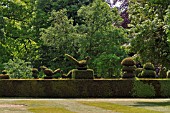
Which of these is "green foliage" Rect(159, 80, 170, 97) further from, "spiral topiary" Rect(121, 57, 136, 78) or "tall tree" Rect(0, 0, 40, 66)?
"tall tree" Rect(0, 0, 40, 66)

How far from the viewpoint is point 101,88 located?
99.1 ft

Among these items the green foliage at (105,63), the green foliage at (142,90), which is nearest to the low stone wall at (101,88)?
the green foliage at (142,90)

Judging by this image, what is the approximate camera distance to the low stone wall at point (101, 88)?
3008 centimetres

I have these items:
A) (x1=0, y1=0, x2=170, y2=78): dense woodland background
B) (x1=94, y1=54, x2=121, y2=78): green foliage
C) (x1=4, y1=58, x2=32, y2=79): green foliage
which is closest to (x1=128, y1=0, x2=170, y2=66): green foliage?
(x1=0, y1=0, x2=170, y2=78): dense woodland background

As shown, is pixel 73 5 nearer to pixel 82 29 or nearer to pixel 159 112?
pixel 82 29

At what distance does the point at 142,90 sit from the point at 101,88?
10.4ft

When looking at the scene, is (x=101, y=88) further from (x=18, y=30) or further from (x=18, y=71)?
(x=18, y=30)

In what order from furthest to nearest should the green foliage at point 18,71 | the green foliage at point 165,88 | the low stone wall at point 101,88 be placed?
the green foliage at point 18,71 → the low stone wall at point 101,88 → the green foliage at point 165,88

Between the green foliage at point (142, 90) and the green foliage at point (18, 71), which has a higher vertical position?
the green foliage at point (18, 71)

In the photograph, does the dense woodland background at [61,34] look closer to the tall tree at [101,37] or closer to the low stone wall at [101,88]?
the tall tree at [101,37]

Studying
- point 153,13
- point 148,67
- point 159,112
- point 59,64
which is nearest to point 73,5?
point 59,64

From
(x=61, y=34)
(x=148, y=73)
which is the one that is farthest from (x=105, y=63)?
(x=148, y=73)

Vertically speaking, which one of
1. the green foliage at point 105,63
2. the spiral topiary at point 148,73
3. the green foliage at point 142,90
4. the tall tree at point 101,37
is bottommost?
the green foliage at point 142,90

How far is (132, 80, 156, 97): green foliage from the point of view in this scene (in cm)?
3008
